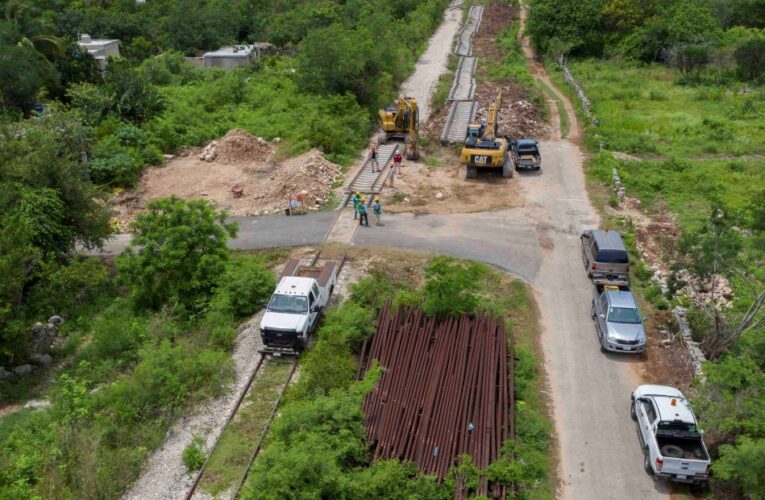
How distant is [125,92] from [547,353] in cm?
3263

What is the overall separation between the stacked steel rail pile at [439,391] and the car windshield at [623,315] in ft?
11.5

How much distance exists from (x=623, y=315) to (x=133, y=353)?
15.8m

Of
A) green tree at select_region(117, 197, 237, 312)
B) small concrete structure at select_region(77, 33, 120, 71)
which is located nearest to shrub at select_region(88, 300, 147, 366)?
green tree at select_region(117, 197, 237, 312)

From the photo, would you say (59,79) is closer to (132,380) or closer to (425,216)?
(425,216)

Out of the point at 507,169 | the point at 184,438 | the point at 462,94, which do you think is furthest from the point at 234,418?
the point at 462,94

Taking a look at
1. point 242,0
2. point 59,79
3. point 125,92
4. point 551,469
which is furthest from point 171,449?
point 242,0

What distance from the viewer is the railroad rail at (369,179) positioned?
3253 centimetres

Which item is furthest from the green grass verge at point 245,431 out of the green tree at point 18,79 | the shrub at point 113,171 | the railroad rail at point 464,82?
the railroad rail at point 464,82

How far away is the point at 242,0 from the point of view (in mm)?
73875

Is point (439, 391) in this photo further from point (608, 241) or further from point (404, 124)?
point (404, 124)

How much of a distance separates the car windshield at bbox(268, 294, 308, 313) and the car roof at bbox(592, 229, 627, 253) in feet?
36.4

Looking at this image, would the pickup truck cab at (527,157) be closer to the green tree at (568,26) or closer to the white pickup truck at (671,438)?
→ the white pickup truck at (671,438)

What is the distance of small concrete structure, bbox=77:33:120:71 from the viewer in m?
57.2

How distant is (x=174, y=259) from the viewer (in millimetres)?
22969
